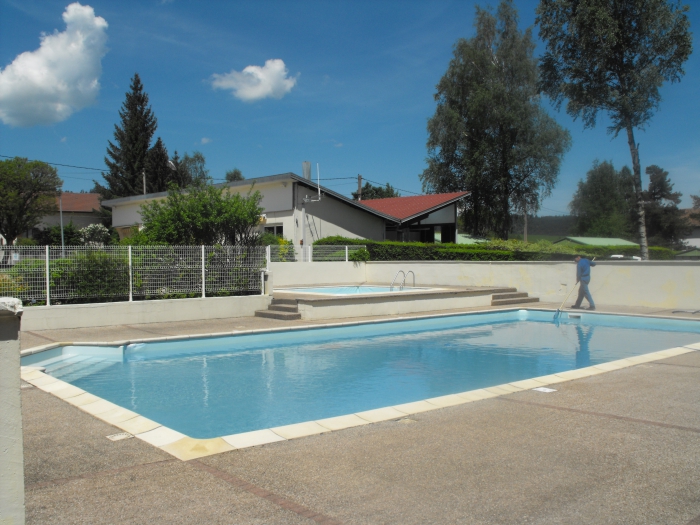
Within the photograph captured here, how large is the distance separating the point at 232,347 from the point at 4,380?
30.3 ft

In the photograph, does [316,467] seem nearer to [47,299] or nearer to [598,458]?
[598,458]

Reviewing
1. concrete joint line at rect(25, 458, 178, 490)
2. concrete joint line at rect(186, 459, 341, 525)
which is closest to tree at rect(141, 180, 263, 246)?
concrete joint line at rect(25, 458, 178, 490)

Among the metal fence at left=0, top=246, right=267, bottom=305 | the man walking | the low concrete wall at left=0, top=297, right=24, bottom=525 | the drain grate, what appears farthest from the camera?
the man walking

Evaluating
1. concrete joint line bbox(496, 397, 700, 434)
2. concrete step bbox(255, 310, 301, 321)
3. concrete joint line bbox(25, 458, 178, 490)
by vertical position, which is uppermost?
concrete step bbox(255, 310, 301, 321)

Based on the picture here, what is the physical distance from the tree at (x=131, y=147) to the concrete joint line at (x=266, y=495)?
46740 mm

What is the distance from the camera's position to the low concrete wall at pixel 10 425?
7.66 feet

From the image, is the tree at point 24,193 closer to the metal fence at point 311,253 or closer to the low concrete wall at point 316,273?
the metal fence at point 311,253

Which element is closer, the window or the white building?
the white building

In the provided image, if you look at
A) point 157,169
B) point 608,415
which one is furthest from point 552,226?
point 608,415

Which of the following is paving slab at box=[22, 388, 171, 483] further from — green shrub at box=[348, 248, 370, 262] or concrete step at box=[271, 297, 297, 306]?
green shrub at box=[348, 248, 370, 262]

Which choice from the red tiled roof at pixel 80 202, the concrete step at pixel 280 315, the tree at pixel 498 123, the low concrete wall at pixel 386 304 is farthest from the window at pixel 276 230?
the red tiled roof at pixel 80 202

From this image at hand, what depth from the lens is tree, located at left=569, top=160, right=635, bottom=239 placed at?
62.5 metres

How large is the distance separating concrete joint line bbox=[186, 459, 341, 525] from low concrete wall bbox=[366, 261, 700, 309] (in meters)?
15.9

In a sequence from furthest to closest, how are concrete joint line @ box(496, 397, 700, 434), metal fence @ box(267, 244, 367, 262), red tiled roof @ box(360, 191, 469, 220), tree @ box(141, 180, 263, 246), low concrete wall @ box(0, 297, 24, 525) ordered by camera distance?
1. red tiled roof @ box(360, 191, 469, 220)
2. metal fence @ box(267, 244, 367, 262)
3. tree @ box(141, 180, 263, 246)
4. concrete joint line @ box(496, 397, 700, 434)
5. low concrete wall @ box(0, 297, 24, 525)
